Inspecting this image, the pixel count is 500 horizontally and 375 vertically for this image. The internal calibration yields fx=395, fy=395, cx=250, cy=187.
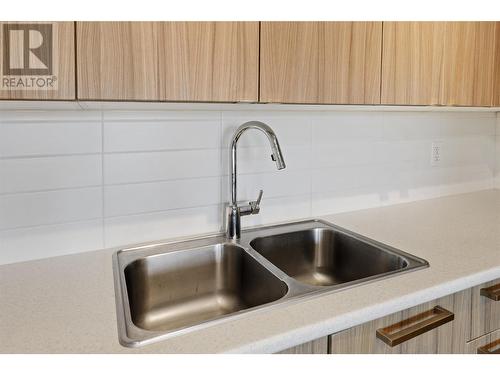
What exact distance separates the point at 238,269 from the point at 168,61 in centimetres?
68

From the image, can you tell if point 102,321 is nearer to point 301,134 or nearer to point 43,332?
point 43,332

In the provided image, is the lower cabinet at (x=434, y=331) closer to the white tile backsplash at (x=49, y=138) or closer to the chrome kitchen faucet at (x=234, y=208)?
the chrome kitchen faucet at (x=234, y=208)

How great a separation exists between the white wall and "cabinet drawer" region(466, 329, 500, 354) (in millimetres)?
715

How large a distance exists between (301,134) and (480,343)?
0.89m

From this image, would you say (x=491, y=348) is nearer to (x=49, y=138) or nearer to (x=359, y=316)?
(x=359, y=316)

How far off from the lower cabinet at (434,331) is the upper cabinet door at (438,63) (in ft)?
2.11

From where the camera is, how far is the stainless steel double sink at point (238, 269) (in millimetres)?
1120

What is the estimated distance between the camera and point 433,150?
76.0 inches

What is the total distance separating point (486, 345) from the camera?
1.11 m

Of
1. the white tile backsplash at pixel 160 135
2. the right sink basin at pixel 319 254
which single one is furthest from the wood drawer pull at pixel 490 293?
the white tile backsplash at pixel 160 135

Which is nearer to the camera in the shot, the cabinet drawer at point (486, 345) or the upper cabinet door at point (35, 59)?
the upper cabinet door at point (35, 59)

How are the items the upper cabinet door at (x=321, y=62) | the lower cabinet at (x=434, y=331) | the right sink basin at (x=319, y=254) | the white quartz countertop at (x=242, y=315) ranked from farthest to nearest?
the right sink basin at (x=319, y=254) → the upper cabinet door at (x=321, y=62) → the lower cabinet at (x=434, y=331) → the white quartz countertop at (x=242, y=315)
